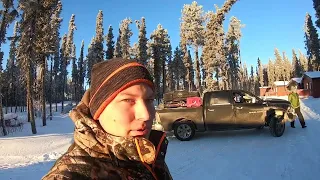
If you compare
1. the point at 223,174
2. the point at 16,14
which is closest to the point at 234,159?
the point at 223,174

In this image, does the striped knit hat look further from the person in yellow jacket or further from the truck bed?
the person in yellow jacket

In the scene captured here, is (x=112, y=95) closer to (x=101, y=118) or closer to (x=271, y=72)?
(x=101, y=118)

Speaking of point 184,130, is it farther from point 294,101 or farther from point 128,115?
point 128,115

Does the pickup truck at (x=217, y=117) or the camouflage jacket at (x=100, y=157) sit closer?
the camouflage jacket at (x=100, y=157)

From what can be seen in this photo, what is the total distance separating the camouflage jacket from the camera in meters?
A: 1.23

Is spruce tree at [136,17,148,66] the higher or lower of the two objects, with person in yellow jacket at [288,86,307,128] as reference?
higher

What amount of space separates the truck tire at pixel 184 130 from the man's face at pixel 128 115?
37.0ft

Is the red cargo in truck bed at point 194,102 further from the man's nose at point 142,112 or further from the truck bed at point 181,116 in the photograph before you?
the man's nose at point 142,112

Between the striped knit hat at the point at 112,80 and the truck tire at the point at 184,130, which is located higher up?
the striped knit hat at the point at 112,80

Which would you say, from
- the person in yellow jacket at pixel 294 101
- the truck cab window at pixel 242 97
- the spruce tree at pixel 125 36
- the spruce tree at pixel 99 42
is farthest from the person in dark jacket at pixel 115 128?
the spruce tree at pixel 125 36

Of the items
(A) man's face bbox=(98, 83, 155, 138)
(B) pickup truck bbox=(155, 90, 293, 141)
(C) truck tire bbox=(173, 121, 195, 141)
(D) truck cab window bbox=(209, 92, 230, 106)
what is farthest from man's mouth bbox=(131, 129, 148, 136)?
(D) truck cab window bbox=(209, 92, 230, 106)

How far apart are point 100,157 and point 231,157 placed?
8918 mm

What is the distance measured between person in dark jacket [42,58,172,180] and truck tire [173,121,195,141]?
36.7ft

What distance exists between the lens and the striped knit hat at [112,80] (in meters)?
1.41
